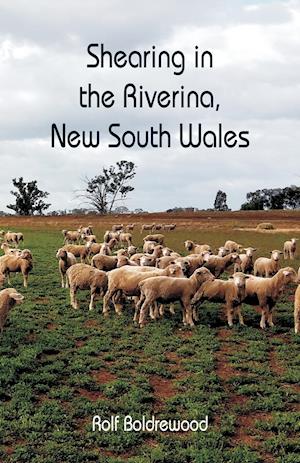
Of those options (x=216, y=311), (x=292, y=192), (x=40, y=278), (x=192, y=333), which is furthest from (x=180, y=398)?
(x=292, y=192)

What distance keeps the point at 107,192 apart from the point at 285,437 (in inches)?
4024

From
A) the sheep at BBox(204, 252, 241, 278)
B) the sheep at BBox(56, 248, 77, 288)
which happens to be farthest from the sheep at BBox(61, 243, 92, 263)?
the sheep at BBox(204, 252, 241, 278)

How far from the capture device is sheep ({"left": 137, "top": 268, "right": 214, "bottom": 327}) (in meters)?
15.3

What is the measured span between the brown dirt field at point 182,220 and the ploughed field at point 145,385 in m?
49.8

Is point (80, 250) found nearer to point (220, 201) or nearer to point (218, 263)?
point (218, 263)

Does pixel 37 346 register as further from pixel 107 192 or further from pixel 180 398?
pixel 107 192

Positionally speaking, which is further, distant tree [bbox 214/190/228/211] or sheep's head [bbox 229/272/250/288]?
distant tree [bbox 214/190/228/211]

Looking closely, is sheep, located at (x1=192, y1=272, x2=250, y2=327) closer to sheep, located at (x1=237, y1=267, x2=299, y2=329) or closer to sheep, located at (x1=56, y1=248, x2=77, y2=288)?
sheep, located at (x1=237, y1=267, x2=299, y2=329)

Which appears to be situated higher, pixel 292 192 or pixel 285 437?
pixel 292 192

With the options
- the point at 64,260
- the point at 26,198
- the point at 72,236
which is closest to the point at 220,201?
the point at 26,198

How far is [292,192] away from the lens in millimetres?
137500

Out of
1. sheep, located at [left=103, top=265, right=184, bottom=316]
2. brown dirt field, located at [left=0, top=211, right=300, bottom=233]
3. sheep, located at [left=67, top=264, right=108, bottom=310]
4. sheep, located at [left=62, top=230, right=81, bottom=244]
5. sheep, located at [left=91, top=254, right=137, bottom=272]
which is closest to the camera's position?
sheep, located at [left=103, top=265, right=184, bottom=316]

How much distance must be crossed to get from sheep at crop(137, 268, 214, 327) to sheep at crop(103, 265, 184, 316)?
1.50 ft

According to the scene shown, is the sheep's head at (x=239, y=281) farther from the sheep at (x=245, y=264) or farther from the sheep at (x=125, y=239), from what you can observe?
the sheep at (x=125, y=239)
